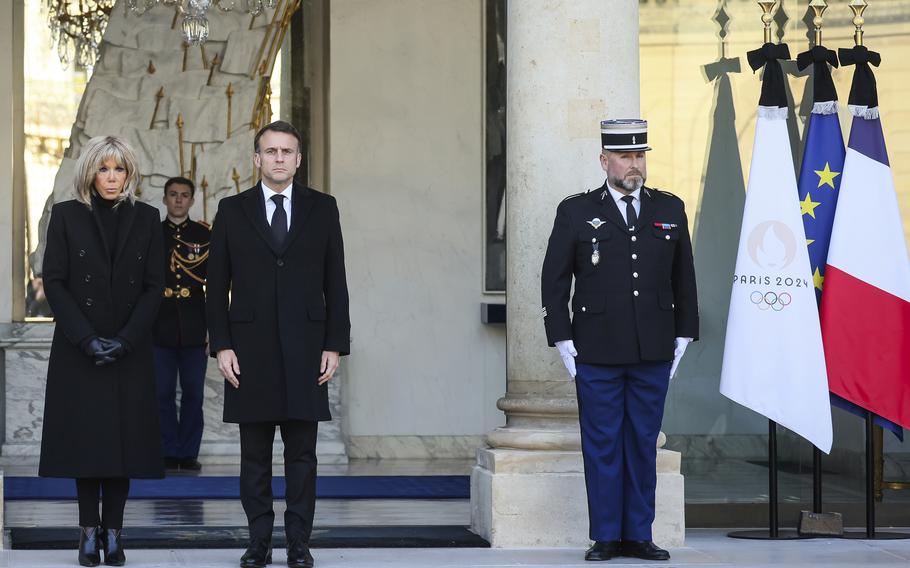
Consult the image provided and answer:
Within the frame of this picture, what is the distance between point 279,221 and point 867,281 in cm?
297

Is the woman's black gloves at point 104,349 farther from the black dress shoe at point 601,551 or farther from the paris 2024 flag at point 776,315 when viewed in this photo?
the paris 2024 flag at point 776,315

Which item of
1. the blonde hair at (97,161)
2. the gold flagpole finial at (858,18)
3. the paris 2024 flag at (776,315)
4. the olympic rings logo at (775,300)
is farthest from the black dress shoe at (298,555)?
the gold flagpole finial at (858,18)

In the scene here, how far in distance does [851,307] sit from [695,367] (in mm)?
1028

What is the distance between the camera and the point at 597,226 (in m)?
7.21

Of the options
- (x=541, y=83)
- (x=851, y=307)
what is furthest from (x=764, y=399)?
(x=541, y=83)

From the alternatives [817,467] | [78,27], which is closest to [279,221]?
[817,467]

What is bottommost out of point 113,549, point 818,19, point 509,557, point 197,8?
point 509,557

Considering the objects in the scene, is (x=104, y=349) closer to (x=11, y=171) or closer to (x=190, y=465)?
(x=190, y=465)

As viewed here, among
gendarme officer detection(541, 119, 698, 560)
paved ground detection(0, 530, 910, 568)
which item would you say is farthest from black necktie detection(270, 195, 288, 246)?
paved ground detection(0, 530, 910, 568)

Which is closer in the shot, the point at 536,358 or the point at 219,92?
the point at 536,358

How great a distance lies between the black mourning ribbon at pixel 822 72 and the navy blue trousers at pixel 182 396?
4319 millimetres

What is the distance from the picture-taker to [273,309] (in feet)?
22.4

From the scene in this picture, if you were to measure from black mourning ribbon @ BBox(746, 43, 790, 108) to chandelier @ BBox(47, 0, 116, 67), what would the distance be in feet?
16.8

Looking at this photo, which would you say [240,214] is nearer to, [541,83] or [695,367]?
[541,83]
